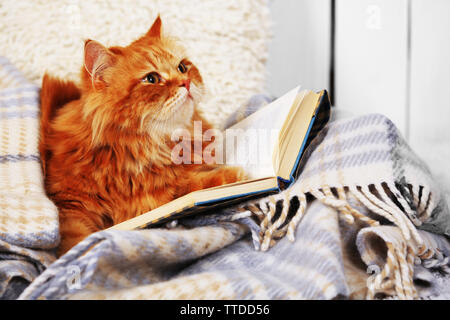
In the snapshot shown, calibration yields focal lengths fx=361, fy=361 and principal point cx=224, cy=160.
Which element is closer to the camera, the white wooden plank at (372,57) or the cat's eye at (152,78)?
the cat's eye at (152,78)

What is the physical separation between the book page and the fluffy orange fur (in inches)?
1.7

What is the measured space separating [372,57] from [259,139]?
34.2 inches

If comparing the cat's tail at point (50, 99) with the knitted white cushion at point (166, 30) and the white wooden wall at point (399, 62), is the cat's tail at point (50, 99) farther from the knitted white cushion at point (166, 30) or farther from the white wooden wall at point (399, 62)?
the white wooden wall at point (399, 62)

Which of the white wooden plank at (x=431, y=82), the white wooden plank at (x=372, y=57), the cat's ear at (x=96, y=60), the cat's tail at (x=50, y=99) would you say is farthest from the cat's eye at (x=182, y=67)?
the white wooden plank at (x=372, y=57)

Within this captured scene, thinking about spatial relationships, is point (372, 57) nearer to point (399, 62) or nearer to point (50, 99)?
point (399, 62)

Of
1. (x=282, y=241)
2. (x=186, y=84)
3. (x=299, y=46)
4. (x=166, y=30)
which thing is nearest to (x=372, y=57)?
(x=299, y=46)

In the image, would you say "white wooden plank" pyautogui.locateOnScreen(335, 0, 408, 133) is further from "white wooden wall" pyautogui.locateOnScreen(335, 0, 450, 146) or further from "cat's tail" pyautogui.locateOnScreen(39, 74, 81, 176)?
"cat's tail" pyautogui.locateOnScreen(39, 74, 81, 176)

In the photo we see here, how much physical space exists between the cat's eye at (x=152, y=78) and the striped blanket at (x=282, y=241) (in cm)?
28

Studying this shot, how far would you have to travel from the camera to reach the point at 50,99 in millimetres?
837

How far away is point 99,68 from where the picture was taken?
0.69 meters

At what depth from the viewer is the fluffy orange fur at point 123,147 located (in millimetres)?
678

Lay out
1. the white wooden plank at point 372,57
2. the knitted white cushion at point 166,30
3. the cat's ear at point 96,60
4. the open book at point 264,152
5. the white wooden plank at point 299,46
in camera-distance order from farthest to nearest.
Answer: the white wooden plank at point 299,46 < the white wooden plank at point 372,57 < the knitted white cushion at point 166,30 < the cat's ear at point 96,60 < the open book at point 264,152
